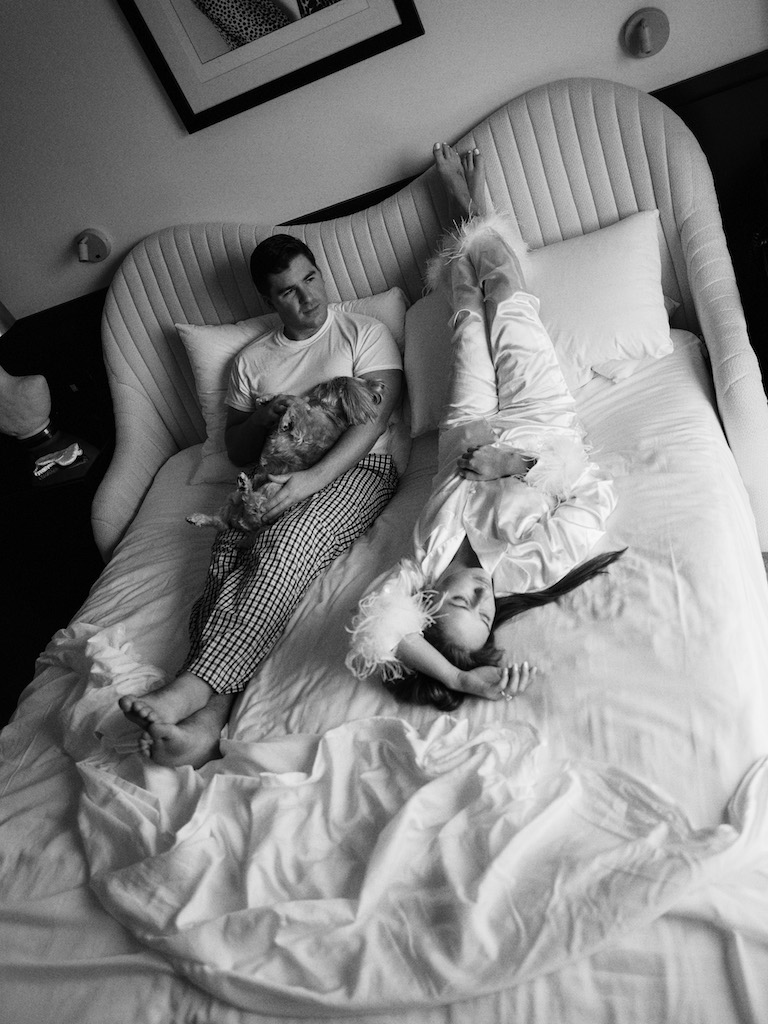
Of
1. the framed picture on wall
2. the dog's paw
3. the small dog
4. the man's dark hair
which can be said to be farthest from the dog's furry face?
the framed picture on wall

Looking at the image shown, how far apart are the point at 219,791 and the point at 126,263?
2082 millimetres

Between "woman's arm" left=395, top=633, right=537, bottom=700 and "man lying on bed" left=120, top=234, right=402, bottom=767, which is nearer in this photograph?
"woman's arm" left=395, top=633, right=537, bottom=700

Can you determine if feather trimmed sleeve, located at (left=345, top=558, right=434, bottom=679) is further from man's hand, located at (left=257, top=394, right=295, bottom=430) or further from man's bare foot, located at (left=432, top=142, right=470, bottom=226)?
man's bare foot, located at (left=432, top=142, right=470, bottom=226)

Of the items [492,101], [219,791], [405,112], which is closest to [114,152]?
[405,112]

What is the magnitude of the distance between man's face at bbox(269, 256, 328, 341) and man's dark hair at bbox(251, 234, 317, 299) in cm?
1

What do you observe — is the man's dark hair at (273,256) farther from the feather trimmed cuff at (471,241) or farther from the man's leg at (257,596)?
the man's leg at (257,596)

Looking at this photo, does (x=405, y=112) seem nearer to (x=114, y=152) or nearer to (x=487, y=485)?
(x=114, y=152)

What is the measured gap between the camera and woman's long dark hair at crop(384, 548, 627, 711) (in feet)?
4.66

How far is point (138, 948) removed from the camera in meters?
1.18

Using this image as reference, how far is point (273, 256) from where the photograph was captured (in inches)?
85.7

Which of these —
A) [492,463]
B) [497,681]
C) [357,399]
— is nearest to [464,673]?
[497,681]

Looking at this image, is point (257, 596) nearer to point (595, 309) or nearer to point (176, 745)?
point (176, 745)

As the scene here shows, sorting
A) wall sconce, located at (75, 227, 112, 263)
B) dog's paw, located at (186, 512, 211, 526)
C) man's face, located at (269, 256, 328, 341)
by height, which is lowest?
dog's paw, located at (186, 512, 211, 526)

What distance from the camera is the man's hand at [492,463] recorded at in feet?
5.68
